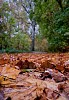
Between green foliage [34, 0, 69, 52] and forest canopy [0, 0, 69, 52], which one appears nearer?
green foliage [34, 0, 69, 52]

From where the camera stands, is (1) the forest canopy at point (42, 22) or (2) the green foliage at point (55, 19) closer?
(2) the green foliage at point (55, 19)

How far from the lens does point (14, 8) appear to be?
2405 centimetres

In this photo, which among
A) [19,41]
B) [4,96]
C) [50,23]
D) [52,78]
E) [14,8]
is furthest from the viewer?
[19,41]

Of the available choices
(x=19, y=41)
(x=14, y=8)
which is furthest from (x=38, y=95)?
(x=19, y=41)

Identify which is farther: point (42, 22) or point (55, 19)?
point (42, 22)

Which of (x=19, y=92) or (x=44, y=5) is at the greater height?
(x=44, y=5)

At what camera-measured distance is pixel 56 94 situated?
0.63m

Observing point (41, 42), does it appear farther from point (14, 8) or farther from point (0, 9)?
point (0, 9)

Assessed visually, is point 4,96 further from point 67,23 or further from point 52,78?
point 67,23

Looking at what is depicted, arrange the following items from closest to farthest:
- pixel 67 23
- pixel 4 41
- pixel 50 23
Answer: pixel 67 23
pixel 50 23
pixel 4 41

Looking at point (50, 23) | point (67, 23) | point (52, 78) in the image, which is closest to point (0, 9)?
point (50, 23)

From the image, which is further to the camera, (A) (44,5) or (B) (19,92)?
(A) (44,5)

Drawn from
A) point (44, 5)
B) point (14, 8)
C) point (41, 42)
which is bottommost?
point (41, 42)

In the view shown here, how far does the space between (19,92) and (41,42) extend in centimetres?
3029
